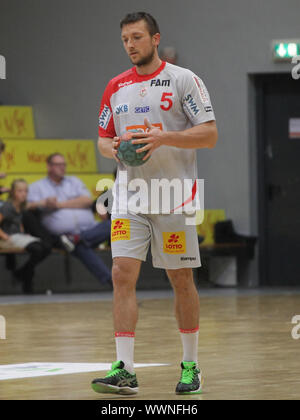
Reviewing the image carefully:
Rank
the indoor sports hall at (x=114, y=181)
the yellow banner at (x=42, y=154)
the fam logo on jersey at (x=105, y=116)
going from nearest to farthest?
the fam logo on jersey at (x=105, y=116) < the indoor sports hall at (x=114, y=181) < the yellow banner at (x=42, y=154)

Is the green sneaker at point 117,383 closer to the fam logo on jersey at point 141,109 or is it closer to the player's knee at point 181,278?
the player's knee at point 181,278

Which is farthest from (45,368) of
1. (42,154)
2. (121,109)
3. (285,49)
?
(285,49)

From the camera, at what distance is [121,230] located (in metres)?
3.90

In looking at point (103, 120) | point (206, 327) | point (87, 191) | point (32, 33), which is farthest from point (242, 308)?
point (32, 33)

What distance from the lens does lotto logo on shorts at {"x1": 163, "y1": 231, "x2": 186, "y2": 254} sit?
390 cm

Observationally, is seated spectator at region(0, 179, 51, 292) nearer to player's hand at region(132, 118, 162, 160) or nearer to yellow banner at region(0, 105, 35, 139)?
yellow banner at region(0, 105, 35, 139)

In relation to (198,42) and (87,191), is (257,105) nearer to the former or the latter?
(198,42)

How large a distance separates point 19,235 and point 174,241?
5.49m

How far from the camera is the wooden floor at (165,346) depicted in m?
3.92

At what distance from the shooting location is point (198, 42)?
10.6 m

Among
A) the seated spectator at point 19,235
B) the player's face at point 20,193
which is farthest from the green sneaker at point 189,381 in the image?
the player's face at point 20,193

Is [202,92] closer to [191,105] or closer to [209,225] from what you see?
[191,105]

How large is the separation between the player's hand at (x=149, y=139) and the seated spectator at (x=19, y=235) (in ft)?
17.9
